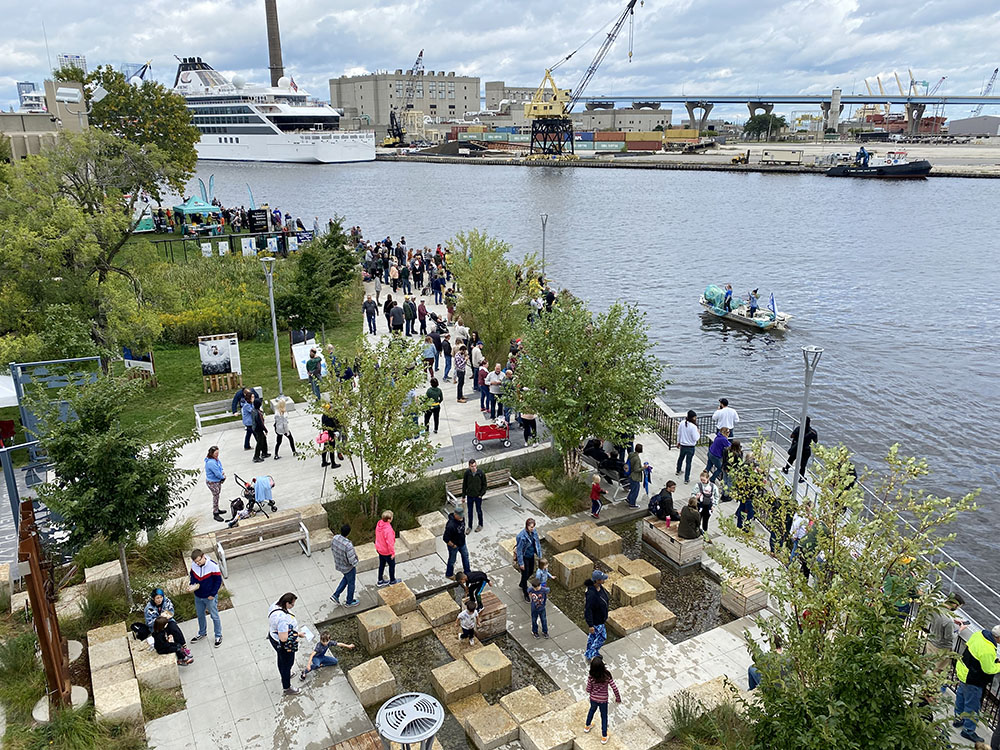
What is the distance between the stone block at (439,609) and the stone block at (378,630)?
1.66 feet

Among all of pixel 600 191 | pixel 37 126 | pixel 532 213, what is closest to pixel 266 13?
pixel 600 191

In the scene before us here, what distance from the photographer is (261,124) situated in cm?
12119

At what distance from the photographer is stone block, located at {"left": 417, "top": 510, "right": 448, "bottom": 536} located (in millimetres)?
12531

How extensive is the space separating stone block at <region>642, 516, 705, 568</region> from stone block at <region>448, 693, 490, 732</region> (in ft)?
14.7

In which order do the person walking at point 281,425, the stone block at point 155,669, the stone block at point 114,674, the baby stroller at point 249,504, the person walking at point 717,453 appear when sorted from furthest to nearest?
the person walking at point 281,425 < the person walking at point 717,453 < the baby stroller at point 249,504 < the stone block at point 155,669 < the stone block at point 114,674

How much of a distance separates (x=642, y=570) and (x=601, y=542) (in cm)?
91

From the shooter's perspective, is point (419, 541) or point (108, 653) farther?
point (419, 541)

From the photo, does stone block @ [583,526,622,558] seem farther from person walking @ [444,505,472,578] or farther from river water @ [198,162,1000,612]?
river water @ [198,162,1000,612]

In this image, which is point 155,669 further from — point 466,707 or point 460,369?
point 460,369

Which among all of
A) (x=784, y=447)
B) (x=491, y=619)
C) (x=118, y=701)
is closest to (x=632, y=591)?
(x=491, y=619)

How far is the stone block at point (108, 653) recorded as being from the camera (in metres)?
8.88

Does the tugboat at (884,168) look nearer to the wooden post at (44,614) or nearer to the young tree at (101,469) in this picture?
the young tree at (101,469)

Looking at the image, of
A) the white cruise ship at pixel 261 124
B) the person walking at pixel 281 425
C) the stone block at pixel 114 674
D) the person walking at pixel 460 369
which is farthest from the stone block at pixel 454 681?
the white cruise ship at pixel 261 124

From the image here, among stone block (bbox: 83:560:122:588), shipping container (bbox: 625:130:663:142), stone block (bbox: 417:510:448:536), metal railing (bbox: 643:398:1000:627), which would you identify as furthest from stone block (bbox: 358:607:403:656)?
shipping container (bbox: 625:130:663:142)
